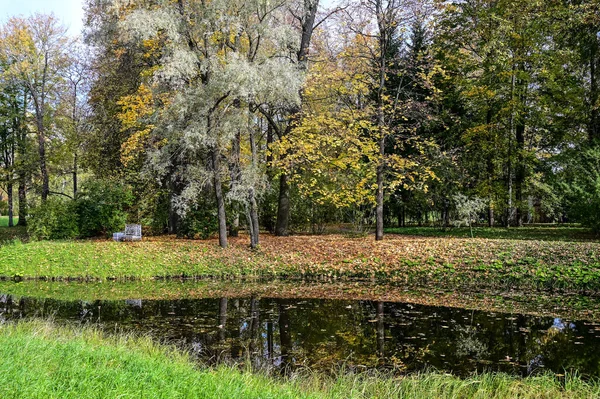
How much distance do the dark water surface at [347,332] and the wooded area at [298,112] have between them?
197 inches

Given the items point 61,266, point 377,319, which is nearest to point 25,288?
point 61,266

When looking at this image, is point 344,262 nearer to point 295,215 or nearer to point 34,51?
point 295,215

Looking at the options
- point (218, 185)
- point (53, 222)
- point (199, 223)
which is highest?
point (218, 185)

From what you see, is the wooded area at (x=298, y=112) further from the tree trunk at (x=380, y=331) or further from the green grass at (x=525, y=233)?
the tree trunk at (x=380, y=331)

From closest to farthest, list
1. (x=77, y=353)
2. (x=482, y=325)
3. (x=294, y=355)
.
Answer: (x=77, y=353) < (x=294, y=355) < (x=482, y=325)

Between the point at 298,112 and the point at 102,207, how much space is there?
8869mm

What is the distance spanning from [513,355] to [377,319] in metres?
2.79

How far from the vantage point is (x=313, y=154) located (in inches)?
655

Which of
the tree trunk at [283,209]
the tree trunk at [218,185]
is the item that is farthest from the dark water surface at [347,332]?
the tree trunk at [283,209]

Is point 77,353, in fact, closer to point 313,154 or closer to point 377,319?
point 377,319

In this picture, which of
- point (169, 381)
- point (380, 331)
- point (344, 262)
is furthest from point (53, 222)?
point (169, 381)

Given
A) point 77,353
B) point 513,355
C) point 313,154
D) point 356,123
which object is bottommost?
point 513,355

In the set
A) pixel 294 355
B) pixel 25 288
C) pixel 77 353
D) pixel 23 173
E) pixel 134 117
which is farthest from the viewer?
pixel 23 173

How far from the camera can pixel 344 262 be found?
14.2m
